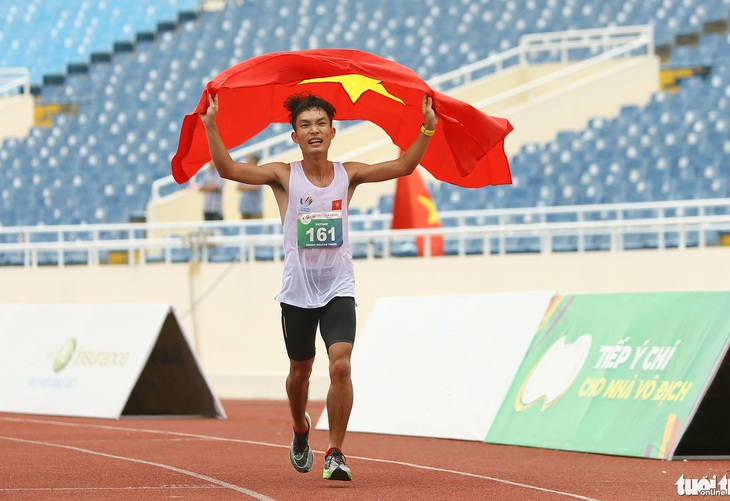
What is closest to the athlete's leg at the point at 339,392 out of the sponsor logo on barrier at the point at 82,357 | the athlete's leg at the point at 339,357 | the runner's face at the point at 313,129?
the athlete's leg at the point at 339,357

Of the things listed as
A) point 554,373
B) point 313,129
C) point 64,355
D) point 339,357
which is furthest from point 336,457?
point 64,355

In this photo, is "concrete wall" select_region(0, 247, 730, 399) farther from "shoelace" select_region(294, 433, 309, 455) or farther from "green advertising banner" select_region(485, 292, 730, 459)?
"shoelace" select_region(294, 433, 309, 455)

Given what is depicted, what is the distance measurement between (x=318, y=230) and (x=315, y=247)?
102mm

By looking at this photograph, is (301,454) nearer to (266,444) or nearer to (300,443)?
(300,443)

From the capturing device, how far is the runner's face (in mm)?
8297

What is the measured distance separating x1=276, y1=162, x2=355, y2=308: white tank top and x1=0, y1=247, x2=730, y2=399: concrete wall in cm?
875

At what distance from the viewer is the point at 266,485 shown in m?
8.02

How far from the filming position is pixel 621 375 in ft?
35.2

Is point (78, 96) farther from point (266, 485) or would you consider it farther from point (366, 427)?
point (266, 485)

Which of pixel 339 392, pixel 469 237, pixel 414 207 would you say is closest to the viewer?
pixel 339 392

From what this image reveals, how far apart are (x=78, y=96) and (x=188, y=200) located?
8.42 metres

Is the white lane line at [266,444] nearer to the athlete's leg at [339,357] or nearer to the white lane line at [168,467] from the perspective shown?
the athlete's leg at [339,357]

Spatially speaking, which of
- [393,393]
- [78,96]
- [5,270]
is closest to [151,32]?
[78,96]

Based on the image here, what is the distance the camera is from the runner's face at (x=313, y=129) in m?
8.30
